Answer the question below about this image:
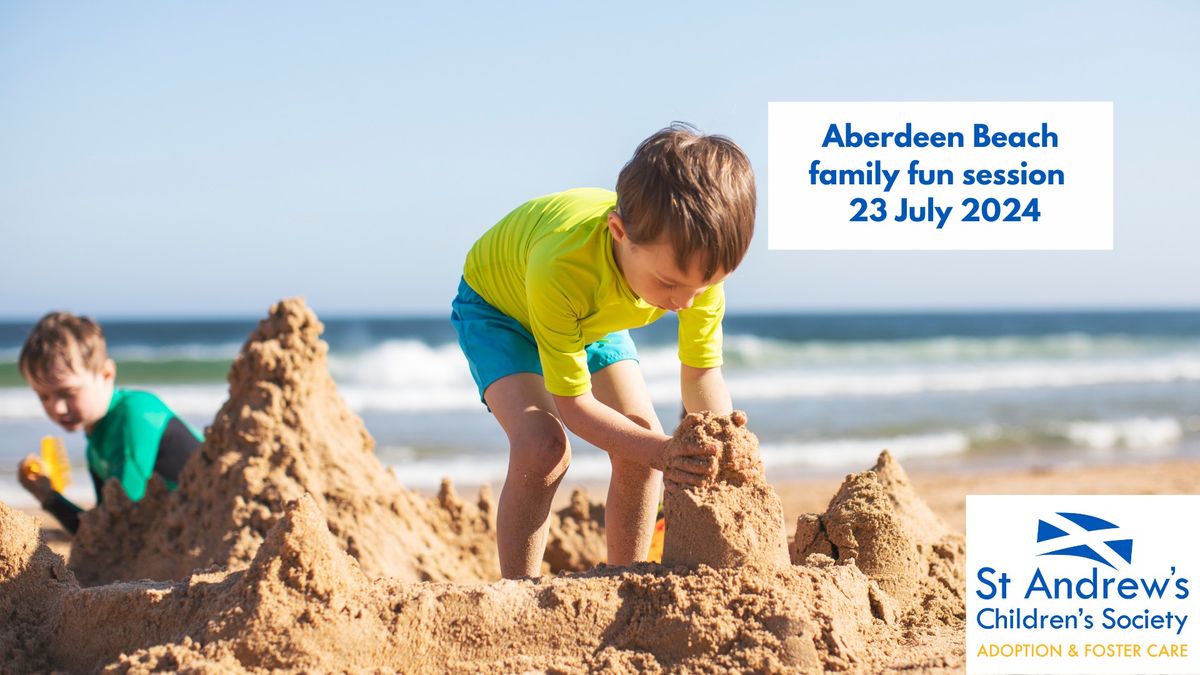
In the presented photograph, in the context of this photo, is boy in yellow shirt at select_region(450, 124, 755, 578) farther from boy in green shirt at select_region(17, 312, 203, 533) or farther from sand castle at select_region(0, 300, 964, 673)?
boy in green shirt at select_region(17, 312, 203, 533)

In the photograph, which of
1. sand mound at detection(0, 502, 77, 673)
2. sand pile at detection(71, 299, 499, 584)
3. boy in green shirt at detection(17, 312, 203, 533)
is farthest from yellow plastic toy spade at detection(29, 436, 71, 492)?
sand mound at detection(0, 502, 77, 673)

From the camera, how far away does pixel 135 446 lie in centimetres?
438

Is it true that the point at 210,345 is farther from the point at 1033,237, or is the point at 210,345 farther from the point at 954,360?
the point at 1033,237

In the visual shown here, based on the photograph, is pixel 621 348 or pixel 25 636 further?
pixel 621 348

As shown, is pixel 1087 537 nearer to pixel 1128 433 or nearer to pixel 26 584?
pixel 26 584

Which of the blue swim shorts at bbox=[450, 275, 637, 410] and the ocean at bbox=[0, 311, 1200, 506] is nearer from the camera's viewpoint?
the blue swim shorts at bbox=[450, 275, 637, 410]

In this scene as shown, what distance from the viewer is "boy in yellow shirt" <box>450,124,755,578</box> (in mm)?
2467

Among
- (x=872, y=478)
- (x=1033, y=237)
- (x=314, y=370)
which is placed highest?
(x=1033, y=237)

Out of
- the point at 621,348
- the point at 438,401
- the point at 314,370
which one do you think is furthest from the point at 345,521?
the point at 438,401

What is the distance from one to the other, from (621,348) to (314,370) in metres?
1.40

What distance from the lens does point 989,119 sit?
16.3 ft

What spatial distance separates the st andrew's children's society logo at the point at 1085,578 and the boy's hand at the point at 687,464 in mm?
914

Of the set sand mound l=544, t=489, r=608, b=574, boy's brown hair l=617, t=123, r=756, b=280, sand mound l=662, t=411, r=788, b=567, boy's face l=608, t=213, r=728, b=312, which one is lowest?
sand mound l=544, t=489, r=608, b=574

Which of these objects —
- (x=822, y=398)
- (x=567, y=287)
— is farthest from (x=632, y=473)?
(x=822, y=398)
